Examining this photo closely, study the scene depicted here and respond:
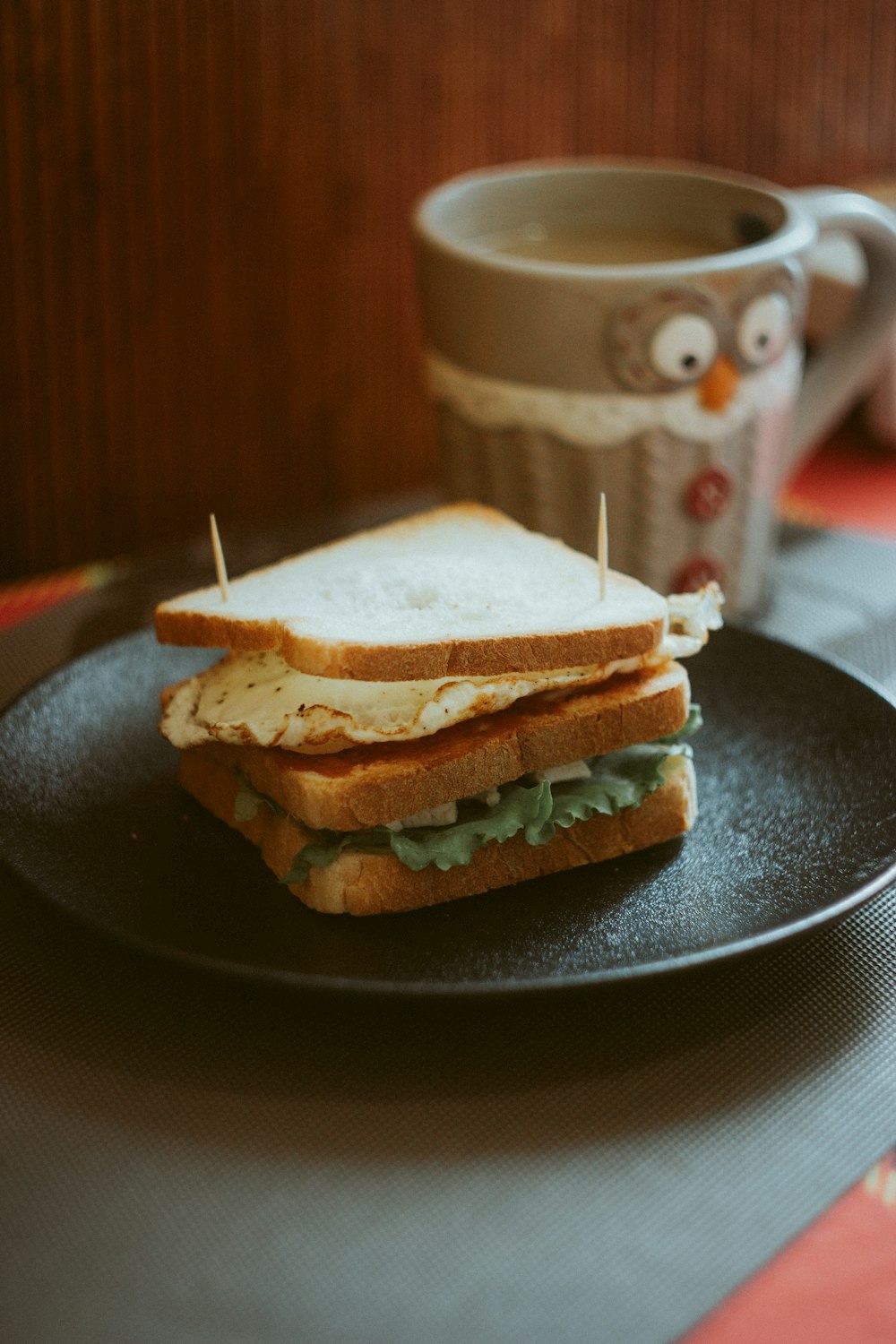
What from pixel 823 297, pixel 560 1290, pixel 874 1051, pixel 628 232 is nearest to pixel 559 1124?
pixel 560 1290

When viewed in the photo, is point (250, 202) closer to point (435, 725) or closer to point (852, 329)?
point (852, 329)

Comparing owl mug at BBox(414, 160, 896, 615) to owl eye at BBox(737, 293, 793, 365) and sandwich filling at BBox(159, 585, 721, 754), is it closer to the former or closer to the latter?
owl eye at BBox(737, 293, 793, 365)

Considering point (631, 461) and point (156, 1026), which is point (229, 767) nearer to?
point (156, 1026)

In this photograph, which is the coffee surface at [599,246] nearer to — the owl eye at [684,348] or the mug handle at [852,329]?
the mug handle at [852,329]

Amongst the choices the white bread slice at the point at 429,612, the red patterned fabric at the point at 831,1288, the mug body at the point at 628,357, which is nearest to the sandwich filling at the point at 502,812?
the white bread slice at the point at 429,612

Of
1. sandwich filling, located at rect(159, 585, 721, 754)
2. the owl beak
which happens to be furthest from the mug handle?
sandwich filling, located at rect(159, 585, 721, 754)

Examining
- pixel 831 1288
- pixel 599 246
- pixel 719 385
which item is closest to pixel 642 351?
pixel 719 385
